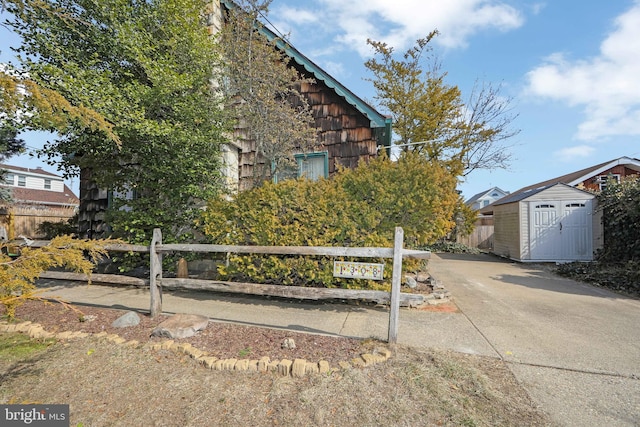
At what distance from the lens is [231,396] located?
270 cm

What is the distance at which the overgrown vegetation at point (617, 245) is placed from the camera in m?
7.75

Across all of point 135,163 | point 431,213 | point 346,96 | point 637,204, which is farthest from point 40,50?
point 637,204

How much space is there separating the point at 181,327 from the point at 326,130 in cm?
687

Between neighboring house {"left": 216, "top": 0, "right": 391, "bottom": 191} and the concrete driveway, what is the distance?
177 inches

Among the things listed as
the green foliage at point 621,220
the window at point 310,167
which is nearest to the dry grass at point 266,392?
the window at point 310,167

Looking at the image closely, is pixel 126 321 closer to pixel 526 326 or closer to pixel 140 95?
pixel 140 95

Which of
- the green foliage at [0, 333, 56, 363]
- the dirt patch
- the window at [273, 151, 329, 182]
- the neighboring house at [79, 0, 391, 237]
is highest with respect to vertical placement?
the neighboring house at [79, 0, 391, 237]

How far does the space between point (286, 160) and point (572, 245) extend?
10.6 meters

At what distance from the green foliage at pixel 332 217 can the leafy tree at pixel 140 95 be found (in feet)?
5.71

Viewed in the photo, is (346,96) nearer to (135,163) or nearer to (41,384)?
(135,163)

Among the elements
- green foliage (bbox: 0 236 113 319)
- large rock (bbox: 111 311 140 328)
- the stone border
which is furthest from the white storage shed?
green foliage (bbox: 0 236 113 319)

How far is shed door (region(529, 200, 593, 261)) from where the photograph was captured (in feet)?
35.9

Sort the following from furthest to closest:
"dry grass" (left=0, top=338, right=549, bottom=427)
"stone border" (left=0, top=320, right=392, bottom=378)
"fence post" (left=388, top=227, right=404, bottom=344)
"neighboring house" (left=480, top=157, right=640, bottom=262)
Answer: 1. "neighboring house" (left=480, top=157, right=640, bottom=262)
2. "fence post" (left=388, top=227, right=404, bottom=344)
3. "stone border" (left=0, top=320, right=392, bottom=378)
4. "dry grass" (left=0, top=338, right=549, bottom=427)

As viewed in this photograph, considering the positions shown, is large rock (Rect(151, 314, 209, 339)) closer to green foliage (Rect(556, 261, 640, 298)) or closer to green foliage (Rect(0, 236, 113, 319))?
green foliage (Rect(0, 236, 113, 319))
